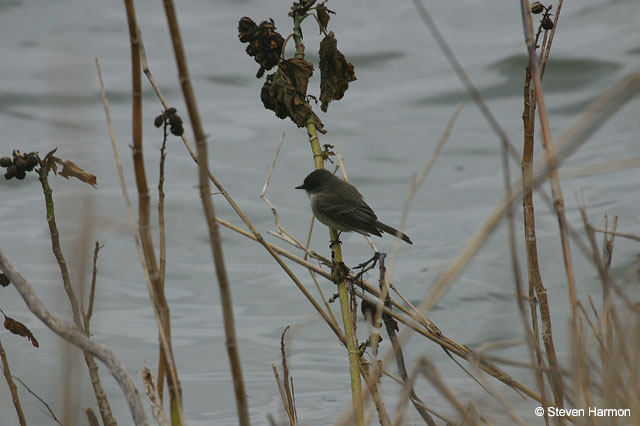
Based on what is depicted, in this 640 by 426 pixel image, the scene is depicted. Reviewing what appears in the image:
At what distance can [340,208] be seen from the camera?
4.47 meters

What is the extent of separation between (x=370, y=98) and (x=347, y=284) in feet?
23.0

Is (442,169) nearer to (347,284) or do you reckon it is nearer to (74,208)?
(347,284)

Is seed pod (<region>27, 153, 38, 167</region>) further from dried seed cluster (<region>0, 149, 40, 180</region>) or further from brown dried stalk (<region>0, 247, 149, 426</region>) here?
brown dried stalk (<region>0, 247, 149, 426</region>)

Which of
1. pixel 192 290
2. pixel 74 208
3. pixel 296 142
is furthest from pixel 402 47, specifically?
pixel 74 208

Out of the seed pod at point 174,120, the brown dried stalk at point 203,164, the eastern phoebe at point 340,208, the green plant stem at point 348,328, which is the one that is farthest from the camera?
the eastern phoebe at point 340,208

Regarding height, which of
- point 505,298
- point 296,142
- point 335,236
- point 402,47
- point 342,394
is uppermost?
point 402,47

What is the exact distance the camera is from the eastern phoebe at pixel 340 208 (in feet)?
14.5

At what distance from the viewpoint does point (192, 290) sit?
239 inches

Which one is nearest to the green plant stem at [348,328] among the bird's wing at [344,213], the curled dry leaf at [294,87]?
Result: the curled dry leaf at [294,87]

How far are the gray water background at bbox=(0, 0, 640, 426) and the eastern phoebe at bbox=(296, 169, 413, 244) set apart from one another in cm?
86

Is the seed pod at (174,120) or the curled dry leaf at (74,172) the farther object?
the curled dry leaf at (74,172)

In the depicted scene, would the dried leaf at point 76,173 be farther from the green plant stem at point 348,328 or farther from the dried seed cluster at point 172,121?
the green plant stem at point 348,328

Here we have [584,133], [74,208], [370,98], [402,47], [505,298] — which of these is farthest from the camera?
[402,47]

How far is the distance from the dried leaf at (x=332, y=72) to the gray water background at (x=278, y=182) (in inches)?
32.4
